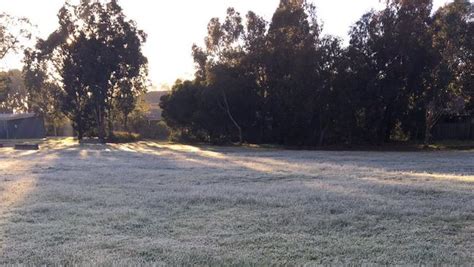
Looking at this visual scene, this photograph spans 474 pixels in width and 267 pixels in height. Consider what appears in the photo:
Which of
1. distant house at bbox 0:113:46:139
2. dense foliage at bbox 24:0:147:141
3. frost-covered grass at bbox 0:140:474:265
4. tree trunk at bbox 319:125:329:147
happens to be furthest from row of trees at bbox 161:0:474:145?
distant house at bbox 0:113:46:139

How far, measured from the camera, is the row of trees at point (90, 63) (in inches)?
1529

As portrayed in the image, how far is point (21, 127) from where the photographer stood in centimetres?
5500

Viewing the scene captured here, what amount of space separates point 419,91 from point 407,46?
2.96 m

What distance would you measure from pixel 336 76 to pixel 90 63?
19870 mm

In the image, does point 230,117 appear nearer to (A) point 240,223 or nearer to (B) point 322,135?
(B) point 322,135

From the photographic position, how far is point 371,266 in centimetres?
417

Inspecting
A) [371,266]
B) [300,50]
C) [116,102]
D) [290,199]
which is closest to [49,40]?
[116,102]

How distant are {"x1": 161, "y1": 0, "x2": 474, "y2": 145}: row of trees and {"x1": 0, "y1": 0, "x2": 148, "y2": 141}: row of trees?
831cm

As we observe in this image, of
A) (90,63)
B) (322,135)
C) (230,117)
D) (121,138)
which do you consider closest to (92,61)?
(90,63)

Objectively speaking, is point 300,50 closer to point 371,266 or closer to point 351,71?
point 351,71

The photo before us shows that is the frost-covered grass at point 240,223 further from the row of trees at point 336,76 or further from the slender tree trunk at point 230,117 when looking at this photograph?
the slender tree trunk at point 230,117

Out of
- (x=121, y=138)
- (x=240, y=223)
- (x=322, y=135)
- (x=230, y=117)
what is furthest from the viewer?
(x=121, y=138)

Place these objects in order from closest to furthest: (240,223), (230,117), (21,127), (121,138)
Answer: (240,223) → (230,117) → (121,138) → (21,127)

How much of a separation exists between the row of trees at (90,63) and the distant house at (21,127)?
11310 millimetres
